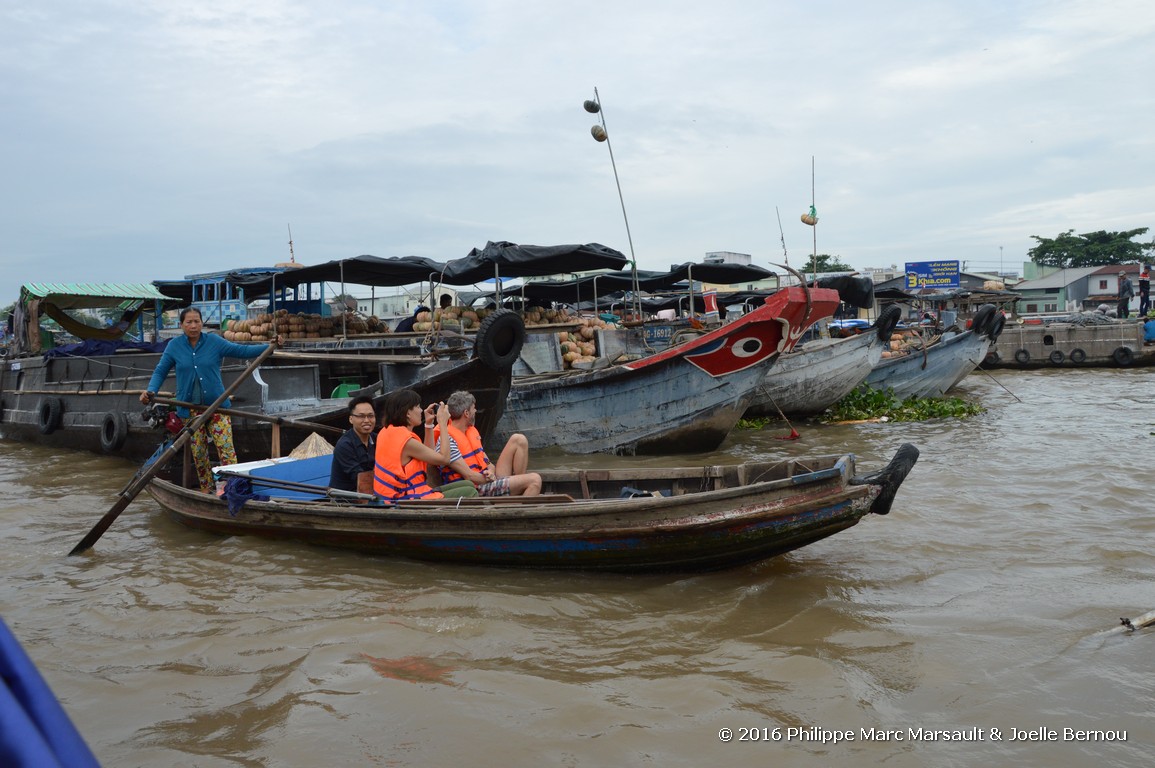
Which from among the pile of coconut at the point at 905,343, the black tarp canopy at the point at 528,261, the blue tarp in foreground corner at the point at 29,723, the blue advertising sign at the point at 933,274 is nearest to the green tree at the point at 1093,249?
the blue advertising sign at the point at 933,274

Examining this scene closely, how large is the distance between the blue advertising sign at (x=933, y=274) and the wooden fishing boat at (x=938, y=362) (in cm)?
1882

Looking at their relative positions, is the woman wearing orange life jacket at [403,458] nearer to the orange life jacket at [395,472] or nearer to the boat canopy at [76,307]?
the orange life jacket at [395,472]

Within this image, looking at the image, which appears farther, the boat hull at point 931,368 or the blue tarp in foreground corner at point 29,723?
the boat hull at point 931,368

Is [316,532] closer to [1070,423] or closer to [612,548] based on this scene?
[612,548]

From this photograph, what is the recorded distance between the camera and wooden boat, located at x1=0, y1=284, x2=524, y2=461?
29.3 feet

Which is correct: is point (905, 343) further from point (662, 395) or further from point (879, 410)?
point (662, 395)

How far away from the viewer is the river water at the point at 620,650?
3.48 meters

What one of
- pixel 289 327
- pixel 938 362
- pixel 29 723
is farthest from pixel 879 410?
pixel 29 723

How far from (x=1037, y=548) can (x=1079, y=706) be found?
2.63 m

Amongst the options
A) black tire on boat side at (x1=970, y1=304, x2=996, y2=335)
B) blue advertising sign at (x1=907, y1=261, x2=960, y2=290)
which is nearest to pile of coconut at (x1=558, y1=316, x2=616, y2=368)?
black tire on boat side at (x1=970, y1=304, x2=996, y2=335)

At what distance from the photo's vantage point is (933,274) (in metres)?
35.5

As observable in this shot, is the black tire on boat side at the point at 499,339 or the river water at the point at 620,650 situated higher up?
the black tire on boat side at the point at 499,339

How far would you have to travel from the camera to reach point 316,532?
611 centimetres

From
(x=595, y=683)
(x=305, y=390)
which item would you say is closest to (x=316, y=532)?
(x=595, y=683)
